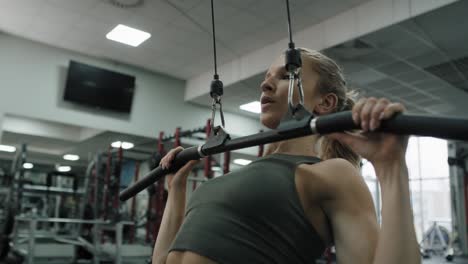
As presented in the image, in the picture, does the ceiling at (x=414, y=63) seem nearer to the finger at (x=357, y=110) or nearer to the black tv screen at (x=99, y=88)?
the black tv screen at (x=99, y=88)

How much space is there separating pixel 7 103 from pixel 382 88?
218 inches

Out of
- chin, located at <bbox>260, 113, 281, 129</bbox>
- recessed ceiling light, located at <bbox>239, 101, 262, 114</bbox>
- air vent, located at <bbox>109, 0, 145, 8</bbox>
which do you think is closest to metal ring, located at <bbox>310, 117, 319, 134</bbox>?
chin, located at <bbox>260, 113, 281, 129</bbox>

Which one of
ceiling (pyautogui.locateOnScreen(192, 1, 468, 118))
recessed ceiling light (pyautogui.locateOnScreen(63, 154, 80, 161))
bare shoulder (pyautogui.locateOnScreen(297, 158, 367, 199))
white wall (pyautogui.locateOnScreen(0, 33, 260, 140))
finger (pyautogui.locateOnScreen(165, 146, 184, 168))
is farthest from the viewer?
recessed ceiling light (pyautogui.locateOnScreen(63, 154, 80, 161))

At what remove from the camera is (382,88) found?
19.9 feet

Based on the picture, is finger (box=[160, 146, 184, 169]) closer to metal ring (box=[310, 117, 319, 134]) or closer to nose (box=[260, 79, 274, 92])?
nose (box=[260, 79, 274, 92])

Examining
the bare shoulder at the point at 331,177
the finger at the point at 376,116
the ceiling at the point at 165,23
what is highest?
the ceiling at the point at 165,23

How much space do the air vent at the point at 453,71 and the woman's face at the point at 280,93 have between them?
5.09 meters

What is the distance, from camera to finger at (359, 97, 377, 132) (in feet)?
1.98

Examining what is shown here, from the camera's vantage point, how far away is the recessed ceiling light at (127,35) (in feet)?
17.8

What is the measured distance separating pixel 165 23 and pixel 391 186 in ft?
16.2

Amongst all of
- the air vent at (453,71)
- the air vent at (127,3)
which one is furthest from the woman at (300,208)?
the air vent at (453,71)

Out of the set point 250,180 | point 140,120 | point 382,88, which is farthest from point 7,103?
point 250,180

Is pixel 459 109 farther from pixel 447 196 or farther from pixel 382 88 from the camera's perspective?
pixel 447 196

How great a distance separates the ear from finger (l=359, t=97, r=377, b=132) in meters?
0.34
